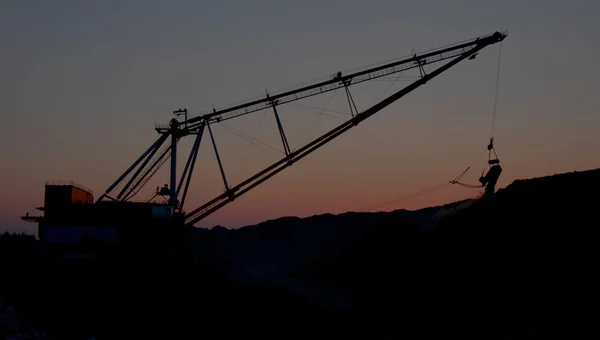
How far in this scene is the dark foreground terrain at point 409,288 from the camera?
31391mm

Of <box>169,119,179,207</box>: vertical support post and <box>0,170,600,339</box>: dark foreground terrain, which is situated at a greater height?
<box>169,119,179,207</box>: vertical support post

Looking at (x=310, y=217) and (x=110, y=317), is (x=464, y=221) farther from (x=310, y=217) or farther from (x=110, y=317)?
(x=310, y=217)

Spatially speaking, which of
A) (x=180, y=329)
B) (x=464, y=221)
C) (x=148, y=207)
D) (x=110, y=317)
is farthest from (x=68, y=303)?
(x=464, y=221)

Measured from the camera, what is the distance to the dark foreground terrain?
31391 millimetres

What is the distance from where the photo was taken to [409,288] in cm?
4238

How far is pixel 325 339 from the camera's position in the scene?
37031mm

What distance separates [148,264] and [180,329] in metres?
7.18

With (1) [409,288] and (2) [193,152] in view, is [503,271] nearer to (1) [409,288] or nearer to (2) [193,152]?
(1) [409,288]

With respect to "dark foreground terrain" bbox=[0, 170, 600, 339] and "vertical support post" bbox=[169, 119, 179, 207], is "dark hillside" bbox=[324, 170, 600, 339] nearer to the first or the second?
"dark foreground terrain" bbox=[0, 170, 600, 339]

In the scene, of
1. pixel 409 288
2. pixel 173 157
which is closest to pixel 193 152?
pixel 173 157

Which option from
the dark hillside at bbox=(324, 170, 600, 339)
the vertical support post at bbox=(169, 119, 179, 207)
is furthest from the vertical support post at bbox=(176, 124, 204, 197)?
the dark hillside at bbox=(324, 170, 600, 339)

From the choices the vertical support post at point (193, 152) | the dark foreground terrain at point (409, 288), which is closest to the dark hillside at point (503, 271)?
the dark foreground terrain at point (409, 288)

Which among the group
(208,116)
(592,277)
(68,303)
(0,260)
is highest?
(208,116)

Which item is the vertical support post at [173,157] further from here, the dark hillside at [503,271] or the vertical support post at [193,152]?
the dark hillside at [503,271]
